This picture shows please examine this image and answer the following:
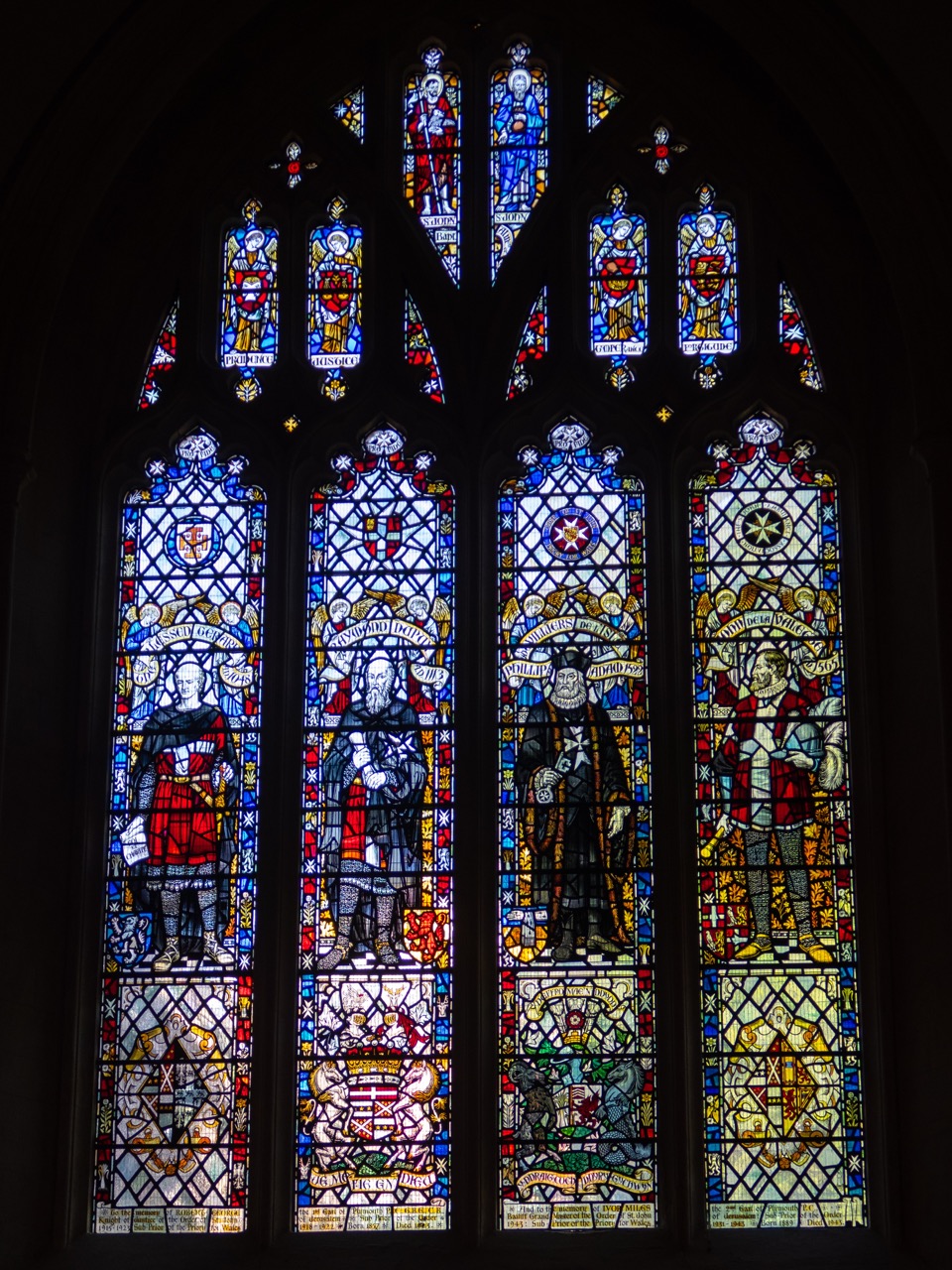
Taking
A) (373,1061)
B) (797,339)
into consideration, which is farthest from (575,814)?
(797,339)

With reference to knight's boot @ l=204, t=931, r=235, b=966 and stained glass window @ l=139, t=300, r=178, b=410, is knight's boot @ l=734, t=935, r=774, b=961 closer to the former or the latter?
knight's boot @ l=204, t=931, r=235, b=966

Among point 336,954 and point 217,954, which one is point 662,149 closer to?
point 336,954

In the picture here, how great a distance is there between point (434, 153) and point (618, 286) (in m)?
1.08

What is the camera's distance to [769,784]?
971 cm

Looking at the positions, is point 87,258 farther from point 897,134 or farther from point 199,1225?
point 199,1225

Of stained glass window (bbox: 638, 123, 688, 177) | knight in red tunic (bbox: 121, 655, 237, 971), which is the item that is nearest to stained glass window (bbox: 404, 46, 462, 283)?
stained glass window (bbox: 638, 123, 688, 177)

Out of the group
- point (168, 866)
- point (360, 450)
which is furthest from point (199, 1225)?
point (360, 450)

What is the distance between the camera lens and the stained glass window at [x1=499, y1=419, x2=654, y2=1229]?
9.23m

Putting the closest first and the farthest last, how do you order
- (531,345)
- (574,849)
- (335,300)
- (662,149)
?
1. (574,849)
2. (531,345)
3. (335,300)
4. (662,149)

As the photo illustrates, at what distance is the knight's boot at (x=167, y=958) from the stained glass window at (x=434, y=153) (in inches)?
129

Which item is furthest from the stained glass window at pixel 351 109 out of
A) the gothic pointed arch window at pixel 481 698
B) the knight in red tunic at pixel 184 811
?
the knight in red tunic at pixel 184 811

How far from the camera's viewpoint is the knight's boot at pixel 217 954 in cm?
956

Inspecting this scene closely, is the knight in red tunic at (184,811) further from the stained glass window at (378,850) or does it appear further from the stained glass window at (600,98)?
the stained glass window at (600,98)

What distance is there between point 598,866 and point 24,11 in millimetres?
4162
